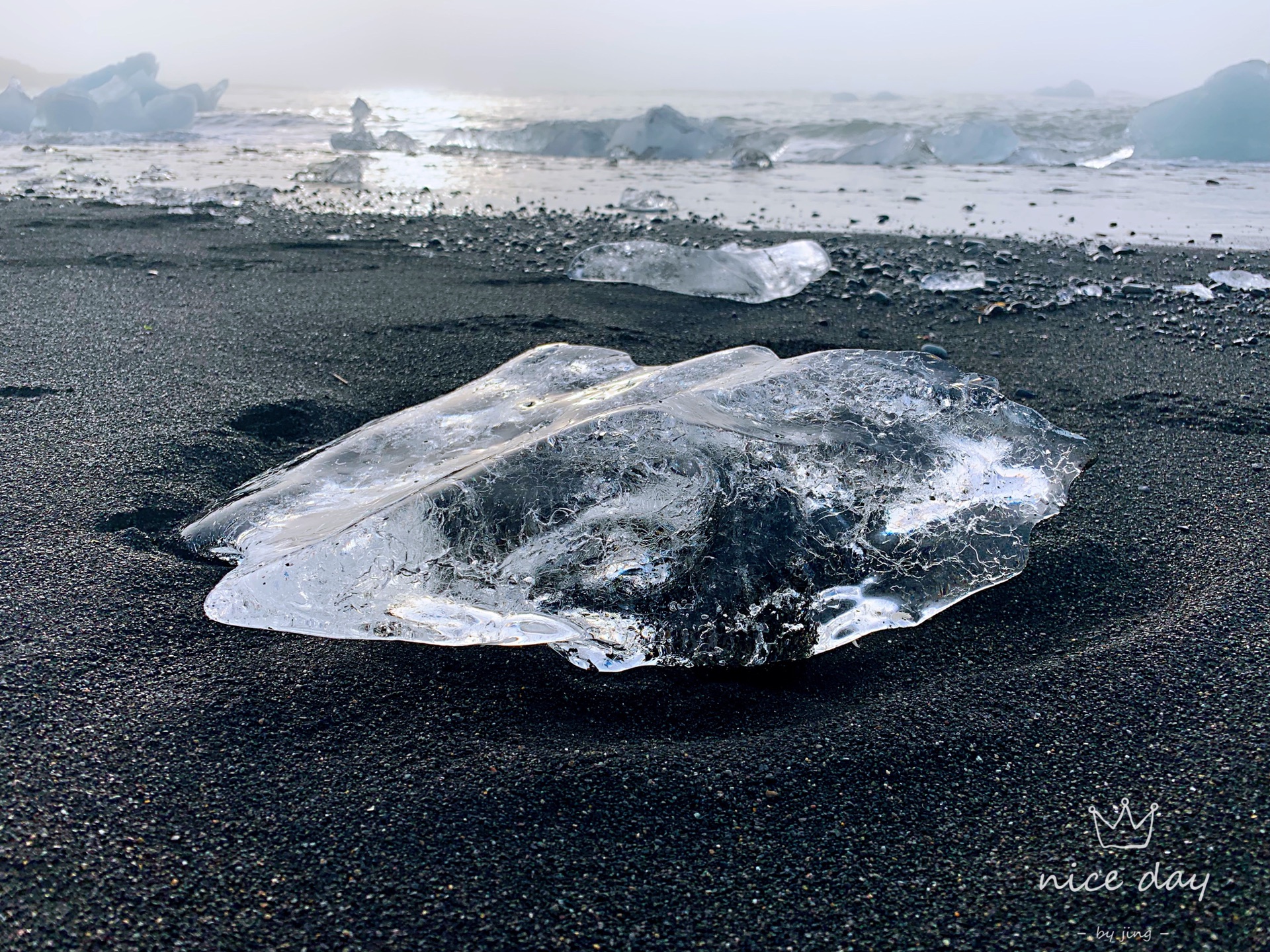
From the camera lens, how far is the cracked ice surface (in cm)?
211

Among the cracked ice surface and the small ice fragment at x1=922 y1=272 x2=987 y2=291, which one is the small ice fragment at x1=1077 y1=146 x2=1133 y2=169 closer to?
the small ice fragment at x1=922 y1=272 x2=987 y2=291

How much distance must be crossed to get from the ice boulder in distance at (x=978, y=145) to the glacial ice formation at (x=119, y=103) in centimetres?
1425

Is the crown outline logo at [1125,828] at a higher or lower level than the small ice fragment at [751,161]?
lower

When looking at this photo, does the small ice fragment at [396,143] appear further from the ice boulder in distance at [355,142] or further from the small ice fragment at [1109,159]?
the small ice fragment at [1109,159]

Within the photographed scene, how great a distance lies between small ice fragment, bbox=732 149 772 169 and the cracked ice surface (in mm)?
11243

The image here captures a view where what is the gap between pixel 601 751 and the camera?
1.74 metres

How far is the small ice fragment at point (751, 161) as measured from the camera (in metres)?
13.1

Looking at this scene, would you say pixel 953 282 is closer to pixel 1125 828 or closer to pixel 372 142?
pixel 1125 828

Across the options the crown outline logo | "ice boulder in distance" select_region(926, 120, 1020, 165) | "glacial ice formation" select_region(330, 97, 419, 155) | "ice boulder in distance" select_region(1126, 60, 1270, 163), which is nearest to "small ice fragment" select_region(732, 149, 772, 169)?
"ice boulder in distance" select_region(926, 120, 1020, 165)

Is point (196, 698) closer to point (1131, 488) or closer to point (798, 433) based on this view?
point (798, 433)

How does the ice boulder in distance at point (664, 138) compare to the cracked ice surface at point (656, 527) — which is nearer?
the cracked ice surface at point (656, 527)

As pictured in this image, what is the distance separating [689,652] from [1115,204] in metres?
9.07

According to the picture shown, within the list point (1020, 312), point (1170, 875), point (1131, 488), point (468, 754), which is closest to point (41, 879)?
point (468, 754)

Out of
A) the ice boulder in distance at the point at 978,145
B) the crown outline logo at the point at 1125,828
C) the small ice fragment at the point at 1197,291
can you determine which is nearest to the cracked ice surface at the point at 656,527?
the crown outline logo at the point at 1125,828
